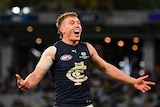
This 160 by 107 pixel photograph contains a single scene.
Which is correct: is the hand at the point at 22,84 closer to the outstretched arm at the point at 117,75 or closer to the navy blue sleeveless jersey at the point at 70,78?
the navy blue sleeveless jersey at the point at 70,78

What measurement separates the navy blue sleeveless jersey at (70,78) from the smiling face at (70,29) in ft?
Answer: 0.41

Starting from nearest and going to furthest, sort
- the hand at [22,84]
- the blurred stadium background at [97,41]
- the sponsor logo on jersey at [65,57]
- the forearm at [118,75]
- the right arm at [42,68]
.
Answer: the hand at [22,84], the right arm at [42,68], the sponsor logo on jersey at [65,57], the forearm at [118,75], the blurred stadium background at [97,41]

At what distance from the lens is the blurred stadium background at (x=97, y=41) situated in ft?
67.2

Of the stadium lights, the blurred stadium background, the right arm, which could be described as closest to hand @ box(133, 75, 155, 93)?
the right arm

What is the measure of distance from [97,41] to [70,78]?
2120 centimetres

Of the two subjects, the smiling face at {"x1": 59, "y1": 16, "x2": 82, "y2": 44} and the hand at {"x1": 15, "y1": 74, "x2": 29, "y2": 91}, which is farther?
the smiling face at {"x1": 59, "y1": 16, "x2": 82, "y2": 44}

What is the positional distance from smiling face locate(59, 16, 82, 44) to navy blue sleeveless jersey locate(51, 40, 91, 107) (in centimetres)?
13

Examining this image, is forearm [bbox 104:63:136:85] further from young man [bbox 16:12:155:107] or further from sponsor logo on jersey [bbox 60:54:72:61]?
sponsor logo on jersey [bbox 60:54:72:61]

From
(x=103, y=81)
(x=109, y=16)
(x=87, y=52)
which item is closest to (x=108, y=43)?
(x=109, y=16)

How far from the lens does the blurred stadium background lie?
67.2 ft

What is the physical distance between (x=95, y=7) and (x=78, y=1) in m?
0.78

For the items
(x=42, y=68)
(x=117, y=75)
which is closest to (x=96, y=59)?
(x=117, y=75)

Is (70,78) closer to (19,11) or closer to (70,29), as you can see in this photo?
(70,29)

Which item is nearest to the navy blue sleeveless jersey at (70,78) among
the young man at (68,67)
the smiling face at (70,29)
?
the young man at (68,67)
